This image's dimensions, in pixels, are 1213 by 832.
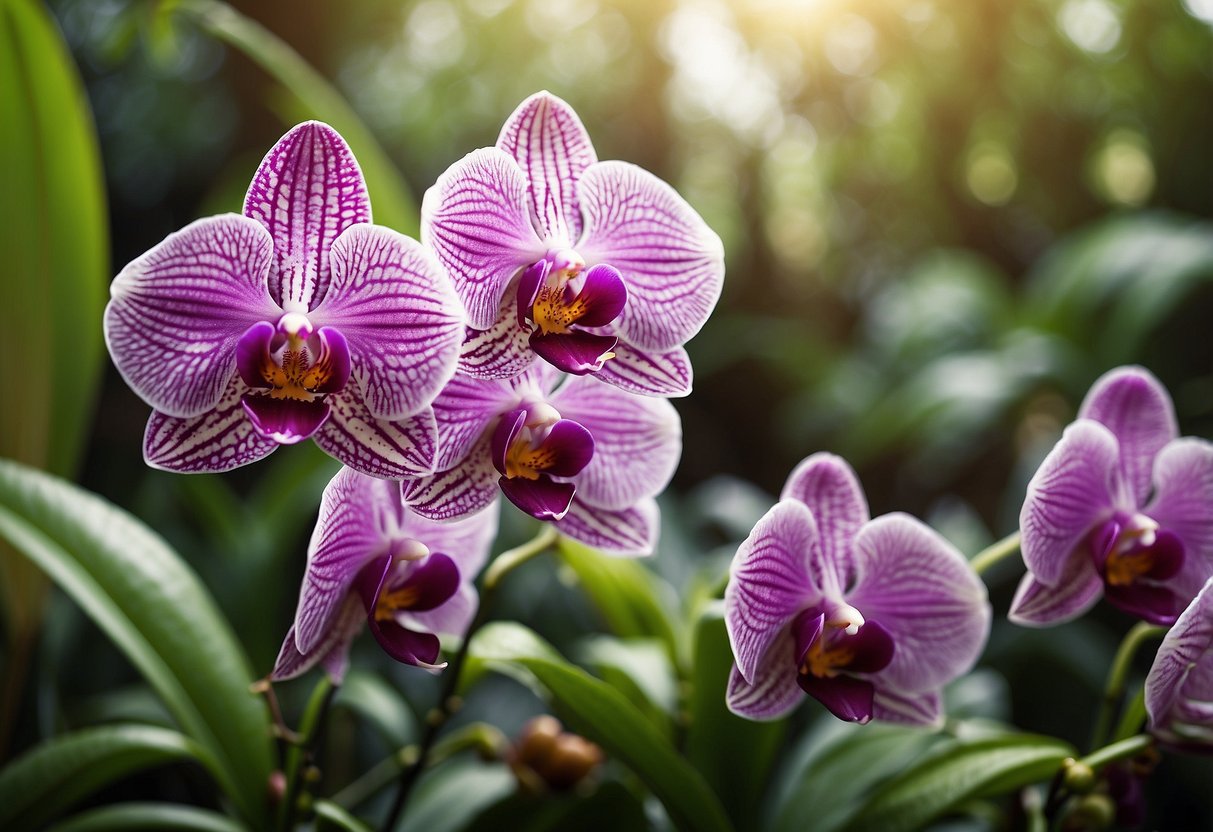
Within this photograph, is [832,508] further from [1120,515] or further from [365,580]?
[365,580]

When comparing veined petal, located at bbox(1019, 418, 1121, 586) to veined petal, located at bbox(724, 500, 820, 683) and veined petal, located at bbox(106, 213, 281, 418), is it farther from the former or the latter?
veined petal, located at bbox(106, 213, 281, 418)

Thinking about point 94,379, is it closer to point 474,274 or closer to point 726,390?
point 474,274

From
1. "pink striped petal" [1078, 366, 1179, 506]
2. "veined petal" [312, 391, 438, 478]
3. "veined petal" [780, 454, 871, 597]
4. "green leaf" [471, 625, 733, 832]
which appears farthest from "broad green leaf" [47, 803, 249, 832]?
"pink striped petal" [1078, 366, 1179, 506]

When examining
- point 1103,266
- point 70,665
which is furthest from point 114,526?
point 1103,266

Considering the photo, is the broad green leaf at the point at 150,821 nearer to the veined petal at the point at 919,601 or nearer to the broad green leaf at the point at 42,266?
the broad green leaf at the point at 42,266

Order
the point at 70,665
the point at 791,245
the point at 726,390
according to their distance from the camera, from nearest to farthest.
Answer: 1. the point at 70,665
2. the point at 726,390
3. the point at 791,245

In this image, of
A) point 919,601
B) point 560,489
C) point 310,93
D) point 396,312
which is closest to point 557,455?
point 560,489

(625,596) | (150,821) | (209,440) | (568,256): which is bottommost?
(150,821)
